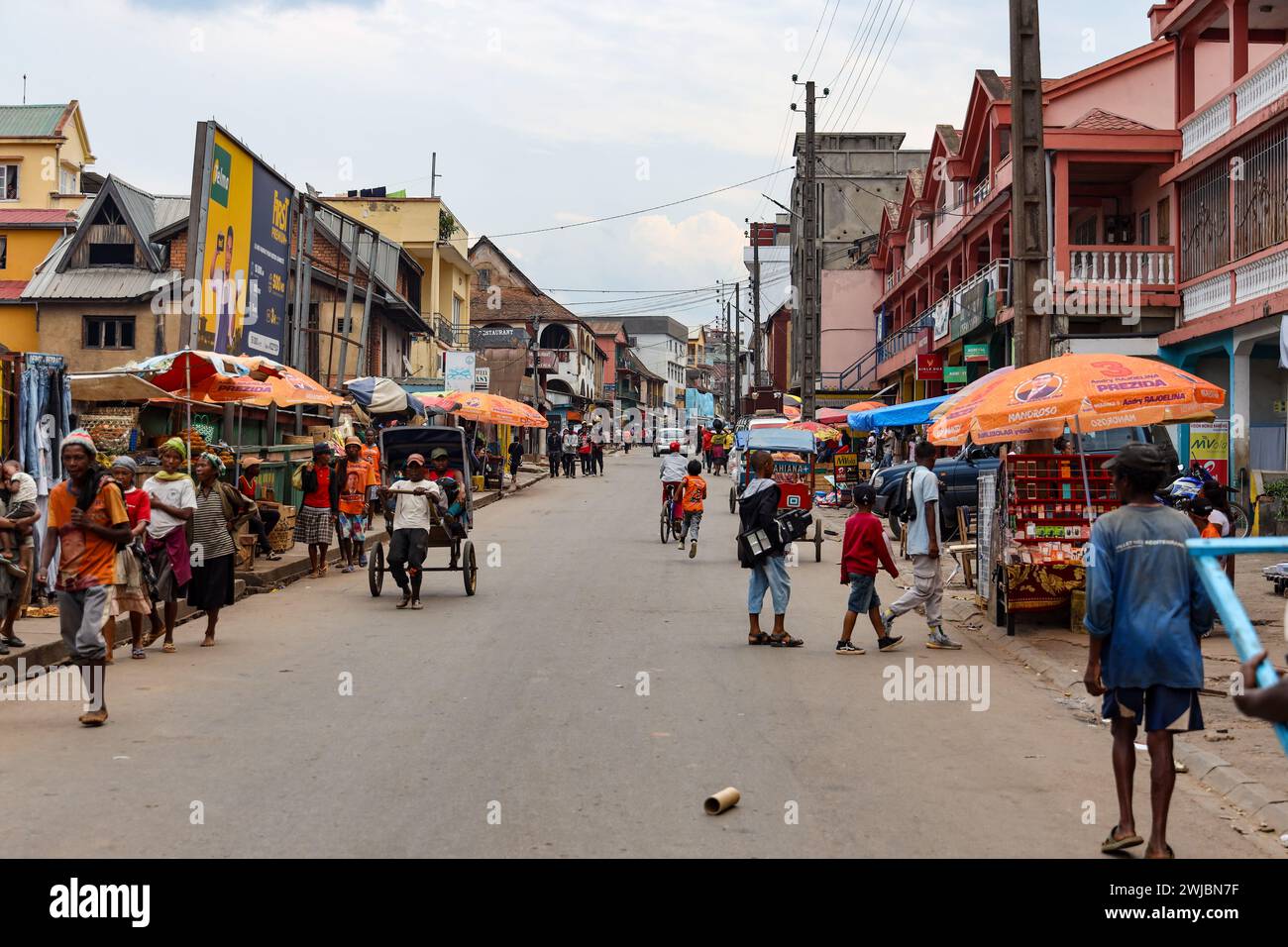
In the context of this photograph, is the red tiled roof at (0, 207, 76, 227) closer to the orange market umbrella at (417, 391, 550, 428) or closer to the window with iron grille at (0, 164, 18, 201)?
the window with iron grille at (0, 164, 18, 201)

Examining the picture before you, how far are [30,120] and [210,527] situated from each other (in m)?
50.5

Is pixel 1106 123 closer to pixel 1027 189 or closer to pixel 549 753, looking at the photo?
pixel 1027 189

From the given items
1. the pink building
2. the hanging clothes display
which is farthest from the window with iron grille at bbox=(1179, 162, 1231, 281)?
the hanging clothes display

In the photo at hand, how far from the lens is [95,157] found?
60062 millimetres

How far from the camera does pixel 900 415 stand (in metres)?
27.6

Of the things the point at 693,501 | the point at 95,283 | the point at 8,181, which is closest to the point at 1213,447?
the point at 693,501

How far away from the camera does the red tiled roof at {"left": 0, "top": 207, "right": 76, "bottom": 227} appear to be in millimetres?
45188

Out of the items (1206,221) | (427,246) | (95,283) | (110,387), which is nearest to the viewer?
(110,387)

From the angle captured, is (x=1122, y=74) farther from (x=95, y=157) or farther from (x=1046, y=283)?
(x=95, y=157)

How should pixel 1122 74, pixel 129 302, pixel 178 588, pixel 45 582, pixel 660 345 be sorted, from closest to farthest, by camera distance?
pixel 178 588, pixel 45 582, pixel 1122 74, pixel 129 302, pixel 660 345

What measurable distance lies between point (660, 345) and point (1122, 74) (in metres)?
123

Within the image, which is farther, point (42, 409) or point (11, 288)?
point (11, 288)

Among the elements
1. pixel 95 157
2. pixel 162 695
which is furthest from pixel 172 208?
pixel 162 695

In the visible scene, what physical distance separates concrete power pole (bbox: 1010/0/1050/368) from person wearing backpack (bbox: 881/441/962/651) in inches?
120
